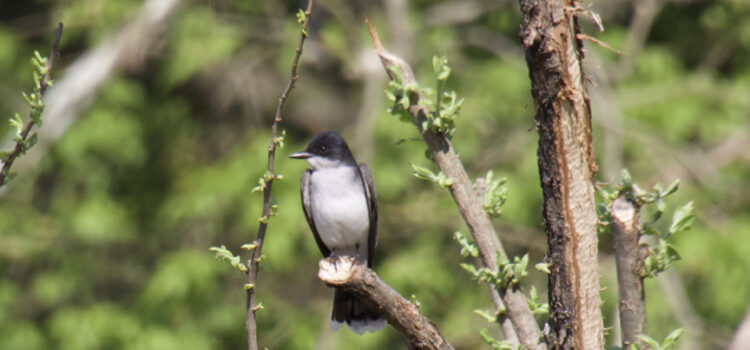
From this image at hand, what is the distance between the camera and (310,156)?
462 cm

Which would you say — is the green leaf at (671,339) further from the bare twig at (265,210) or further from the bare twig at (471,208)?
the bare twig at (265,210)

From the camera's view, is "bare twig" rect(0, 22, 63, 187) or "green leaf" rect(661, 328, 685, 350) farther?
"green leaf" rect(661, 328, 685, 350)

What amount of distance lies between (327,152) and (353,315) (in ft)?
2.63

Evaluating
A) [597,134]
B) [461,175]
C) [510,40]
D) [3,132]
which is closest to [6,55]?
[3,132]

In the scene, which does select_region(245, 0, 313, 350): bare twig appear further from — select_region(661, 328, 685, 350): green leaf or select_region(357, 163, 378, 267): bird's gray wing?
select_region(357, 163, 378, 267): bird's gray wing

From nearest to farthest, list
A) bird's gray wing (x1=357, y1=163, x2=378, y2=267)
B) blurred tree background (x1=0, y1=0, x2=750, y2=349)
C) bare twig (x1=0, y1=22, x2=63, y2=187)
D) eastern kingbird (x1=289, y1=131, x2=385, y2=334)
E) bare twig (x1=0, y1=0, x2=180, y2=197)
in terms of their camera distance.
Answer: bare twig (x1=0, y1=22, x2=63, y2=187)
eastern kingbird (x1=289, y1=131, x2=385, y2=334)
bird's gray wing (x1=357, y1=163, x2=378, y2=267)
bare twig (x1=0, y1=0, x2=180, y2=197)
blurred tree background (x1=0, y1=0, x2=750, y2=349)

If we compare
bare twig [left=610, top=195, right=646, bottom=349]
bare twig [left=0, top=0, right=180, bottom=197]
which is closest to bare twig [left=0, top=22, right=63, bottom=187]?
bare twig [left=610, top=195, right=646, bottom=349]

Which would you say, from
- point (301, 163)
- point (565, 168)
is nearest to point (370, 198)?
point (565, 168)

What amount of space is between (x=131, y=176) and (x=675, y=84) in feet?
17.6

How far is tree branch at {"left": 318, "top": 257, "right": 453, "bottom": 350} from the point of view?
2611 millimetres

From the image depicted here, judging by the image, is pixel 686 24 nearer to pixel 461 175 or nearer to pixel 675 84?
pixel 675 84

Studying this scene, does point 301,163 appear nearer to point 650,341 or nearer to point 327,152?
point 327,152

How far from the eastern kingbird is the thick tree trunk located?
1895 mm

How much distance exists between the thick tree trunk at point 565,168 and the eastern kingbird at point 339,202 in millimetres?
1895
